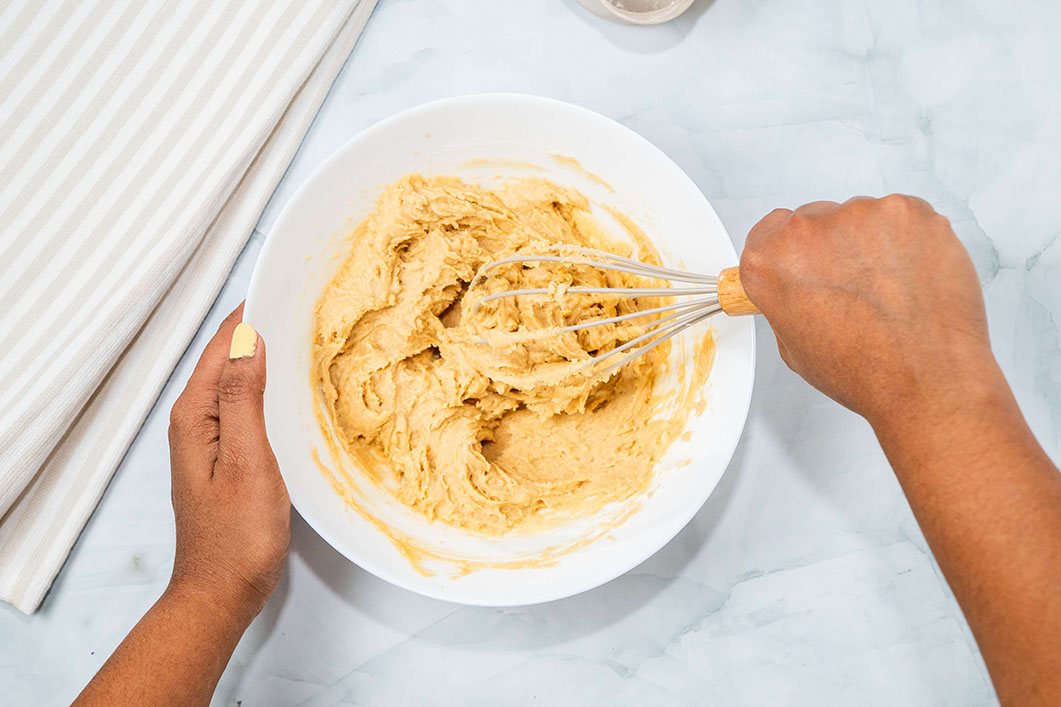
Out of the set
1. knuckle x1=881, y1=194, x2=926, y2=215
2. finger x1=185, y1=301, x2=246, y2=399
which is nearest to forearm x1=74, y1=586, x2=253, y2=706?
finger x1=185, y1=301, x2=246, y2=399

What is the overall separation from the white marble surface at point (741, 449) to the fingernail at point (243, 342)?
0.36 m

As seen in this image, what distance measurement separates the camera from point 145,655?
1.25m

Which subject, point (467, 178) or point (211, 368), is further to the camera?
point (467, 178)

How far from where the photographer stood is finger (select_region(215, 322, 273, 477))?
4.06ft

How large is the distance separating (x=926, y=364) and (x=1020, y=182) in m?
0.93

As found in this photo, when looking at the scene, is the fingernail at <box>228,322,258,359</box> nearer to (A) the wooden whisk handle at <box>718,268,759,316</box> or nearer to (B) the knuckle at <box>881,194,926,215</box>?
(A) the wooden whisk handle at <box>718,268,759,316</box>

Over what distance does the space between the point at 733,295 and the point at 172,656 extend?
1112mm

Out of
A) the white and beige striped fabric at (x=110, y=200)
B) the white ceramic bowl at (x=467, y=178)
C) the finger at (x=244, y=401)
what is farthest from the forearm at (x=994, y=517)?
the white and beige striped fabric at (x=110, y=200)

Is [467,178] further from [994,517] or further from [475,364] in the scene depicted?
[994,517]

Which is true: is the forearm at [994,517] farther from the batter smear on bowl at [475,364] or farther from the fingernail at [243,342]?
the fingernail at [243,342]

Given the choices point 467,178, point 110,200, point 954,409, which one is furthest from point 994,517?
point 110,200

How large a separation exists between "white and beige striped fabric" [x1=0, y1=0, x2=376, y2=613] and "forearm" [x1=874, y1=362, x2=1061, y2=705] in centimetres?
130

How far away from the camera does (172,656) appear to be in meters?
1.26

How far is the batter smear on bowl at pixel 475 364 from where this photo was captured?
1428 mm
